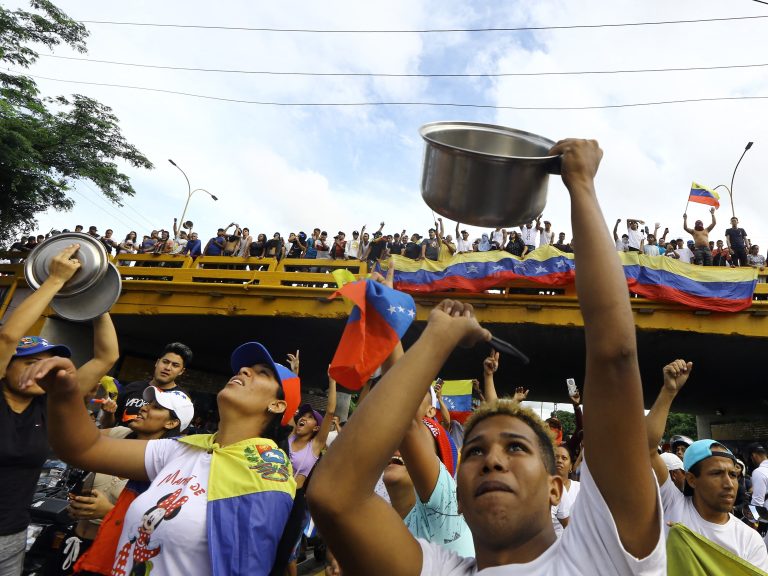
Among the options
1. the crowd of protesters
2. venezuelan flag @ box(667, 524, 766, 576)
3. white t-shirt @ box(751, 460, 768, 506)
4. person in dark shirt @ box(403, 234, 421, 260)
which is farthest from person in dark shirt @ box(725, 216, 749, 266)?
venezuelan flag @ box(667, 524, 766, 576)

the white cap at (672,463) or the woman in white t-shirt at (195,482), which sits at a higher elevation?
the white cap at (672,463)

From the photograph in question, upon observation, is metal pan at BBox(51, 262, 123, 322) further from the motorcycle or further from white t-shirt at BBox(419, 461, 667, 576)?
white t-shirt at BBox(419, 461, 667, 576)

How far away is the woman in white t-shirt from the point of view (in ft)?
6.19

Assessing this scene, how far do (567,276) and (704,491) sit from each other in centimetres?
781

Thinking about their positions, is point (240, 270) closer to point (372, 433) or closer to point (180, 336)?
point (180, 336)

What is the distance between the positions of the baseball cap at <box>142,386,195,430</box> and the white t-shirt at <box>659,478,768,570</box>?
9.91 ft

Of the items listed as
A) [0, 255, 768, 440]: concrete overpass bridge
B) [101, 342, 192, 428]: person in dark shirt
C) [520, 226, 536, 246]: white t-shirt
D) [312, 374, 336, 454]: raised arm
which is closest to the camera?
[101, 342, 192, 428]: person in dark shirt

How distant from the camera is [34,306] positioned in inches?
89.0

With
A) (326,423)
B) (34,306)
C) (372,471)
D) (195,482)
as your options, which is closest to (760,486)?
(326,423)

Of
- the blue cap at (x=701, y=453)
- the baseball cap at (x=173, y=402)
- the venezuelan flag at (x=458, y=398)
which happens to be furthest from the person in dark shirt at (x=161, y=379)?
the venezuelan flag at (x=458, y=398)

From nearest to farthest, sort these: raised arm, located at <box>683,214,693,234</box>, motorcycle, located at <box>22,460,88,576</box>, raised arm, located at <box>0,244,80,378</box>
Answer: raised arm, located at <box>0,244,80,378</box>, motorcycle, located at <box>22,460,88,576</box>, raised arm, located at <box>683,214,693,234</box>

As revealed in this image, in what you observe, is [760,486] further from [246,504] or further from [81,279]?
[81,279]

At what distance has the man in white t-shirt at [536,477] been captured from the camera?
112 cm

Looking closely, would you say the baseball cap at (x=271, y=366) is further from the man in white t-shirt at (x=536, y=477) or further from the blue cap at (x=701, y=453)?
the blue cap at (x=701, y=453)
